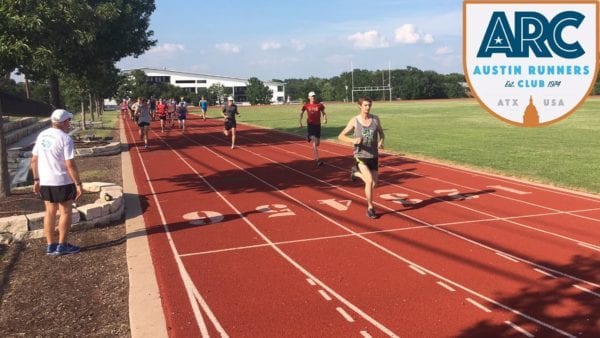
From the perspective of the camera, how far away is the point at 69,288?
5367 millimetres

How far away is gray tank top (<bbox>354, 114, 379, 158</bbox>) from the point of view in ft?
26.0

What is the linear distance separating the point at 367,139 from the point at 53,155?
427 cm

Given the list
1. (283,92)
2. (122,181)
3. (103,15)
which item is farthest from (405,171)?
(283,92)

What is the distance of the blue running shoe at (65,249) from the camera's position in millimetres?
6414

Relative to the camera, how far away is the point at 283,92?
136 m

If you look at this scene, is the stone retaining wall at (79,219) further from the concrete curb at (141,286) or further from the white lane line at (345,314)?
the white lane line at (345,314)

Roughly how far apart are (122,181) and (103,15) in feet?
11.6

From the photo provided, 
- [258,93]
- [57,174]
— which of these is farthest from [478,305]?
[258,93]

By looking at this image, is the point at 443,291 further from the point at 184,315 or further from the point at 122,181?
the point at 122,181

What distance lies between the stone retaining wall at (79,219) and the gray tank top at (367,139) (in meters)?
3.78

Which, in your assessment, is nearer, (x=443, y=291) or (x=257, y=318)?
(x=257, y=318)

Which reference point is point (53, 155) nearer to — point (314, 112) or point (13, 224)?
point (13, 224)

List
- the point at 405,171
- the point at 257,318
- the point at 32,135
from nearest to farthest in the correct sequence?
1. the point at 257,318
2. the point at 405,171
3. the point at 32,135

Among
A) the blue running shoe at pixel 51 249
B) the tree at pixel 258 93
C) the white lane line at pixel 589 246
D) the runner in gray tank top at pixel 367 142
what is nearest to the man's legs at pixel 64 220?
the blue running shoe at pixel 51 249
